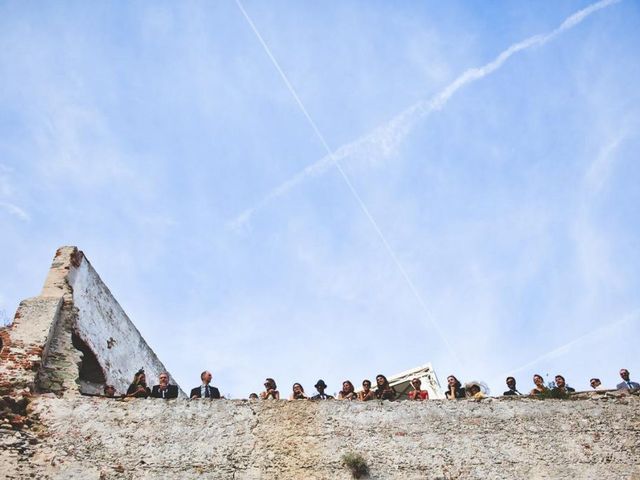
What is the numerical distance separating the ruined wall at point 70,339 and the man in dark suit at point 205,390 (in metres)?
→ 1.91

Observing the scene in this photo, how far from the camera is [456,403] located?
952 centimetres

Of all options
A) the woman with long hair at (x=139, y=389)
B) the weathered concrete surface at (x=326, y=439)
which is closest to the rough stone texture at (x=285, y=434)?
the weathered concrete surface at (x=326, y=439)

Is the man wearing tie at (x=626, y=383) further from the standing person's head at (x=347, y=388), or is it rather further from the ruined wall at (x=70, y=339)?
the ruined wall at (x=70, y=339)

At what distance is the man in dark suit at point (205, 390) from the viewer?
10305 mm

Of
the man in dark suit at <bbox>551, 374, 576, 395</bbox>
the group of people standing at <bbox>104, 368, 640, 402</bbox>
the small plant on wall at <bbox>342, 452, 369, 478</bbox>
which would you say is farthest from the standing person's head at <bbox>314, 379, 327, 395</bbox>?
the man in dark suit at <bbox>551, 374, 576, 395</bbox>

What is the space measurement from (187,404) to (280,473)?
1.90 m

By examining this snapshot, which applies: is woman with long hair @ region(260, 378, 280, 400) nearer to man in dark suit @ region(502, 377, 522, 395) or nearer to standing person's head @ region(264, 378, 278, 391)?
standing person's head @ region(264, 378, 278, 391)

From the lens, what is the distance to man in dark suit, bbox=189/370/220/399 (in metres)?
10.3

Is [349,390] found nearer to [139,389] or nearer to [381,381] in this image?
[381,381]

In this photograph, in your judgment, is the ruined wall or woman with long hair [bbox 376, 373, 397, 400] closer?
the ruined wall

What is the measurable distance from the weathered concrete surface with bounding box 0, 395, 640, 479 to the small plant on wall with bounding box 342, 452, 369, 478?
108 mm

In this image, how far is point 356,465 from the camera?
8516mm

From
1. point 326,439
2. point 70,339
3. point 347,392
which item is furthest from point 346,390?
point 70,339

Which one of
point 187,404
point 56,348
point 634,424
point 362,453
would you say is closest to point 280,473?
point 362,453
